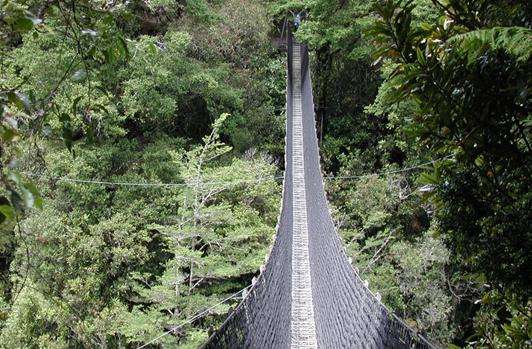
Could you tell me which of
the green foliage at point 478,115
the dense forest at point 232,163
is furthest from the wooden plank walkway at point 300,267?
the green foliage at point 478,115

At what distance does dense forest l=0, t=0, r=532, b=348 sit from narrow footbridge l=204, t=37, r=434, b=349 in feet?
1.13

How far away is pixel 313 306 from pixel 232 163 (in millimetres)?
2581

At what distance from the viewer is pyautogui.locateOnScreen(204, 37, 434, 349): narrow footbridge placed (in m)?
1.77

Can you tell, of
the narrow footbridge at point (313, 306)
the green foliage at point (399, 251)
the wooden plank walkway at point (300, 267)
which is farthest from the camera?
the green foliage at point (399, 251)

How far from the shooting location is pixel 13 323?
4.23 metres

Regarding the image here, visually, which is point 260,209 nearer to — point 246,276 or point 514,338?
point 246,276

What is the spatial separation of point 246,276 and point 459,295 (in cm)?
208

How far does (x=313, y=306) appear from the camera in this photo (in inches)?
145

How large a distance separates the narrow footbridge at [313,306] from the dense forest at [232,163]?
13.6 inches

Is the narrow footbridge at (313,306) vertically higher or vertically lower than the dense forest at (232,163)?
lower

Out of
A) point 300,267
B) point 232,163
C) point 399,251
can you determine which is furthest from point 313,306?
point 232,163

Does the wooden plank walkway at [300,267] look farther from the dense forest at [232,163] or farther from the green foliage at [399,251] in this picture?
the green foliage at [399,251]

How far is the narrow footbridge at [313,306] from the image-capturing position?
1770 mm

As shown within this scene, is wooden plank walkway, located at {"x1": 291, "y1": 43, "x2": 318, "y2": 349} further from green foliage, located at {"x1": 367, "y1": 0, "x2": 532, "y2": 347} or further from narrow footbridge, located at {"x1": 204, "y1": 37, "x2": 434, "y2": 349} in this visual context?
green foliage, located at {"x1": 367, "y1": 0, "x2": 532, "y2": 347}
